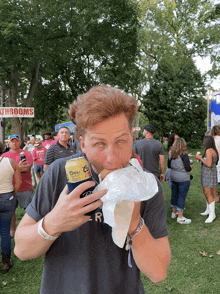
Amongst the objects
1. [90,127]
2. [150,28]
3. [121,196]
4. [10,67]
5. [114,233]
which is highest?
[150,28]

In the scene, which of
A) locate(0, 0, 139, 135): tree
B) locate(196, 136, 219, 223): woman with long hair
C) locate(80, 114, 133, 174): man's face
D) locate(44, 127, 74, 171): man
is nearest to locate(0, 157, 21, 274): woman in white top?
locate(44, 127, 74, 171): man

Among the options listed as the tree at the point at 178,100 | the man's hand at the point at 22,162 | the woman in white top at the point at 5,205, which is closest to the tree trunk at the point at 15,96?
the man's hand at the point at 22,162

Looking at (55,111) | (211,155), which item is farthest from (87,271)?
(55,111)

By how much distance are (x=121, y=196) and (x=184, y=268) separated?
3616 millimetres

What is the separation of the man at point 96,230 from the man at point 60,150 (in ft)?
14.4

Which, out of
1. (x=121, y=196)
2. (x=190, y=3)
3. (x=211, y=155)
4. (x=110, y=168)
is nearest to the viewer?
(x=121, y=196)

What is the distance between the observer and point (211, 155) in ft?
18.7

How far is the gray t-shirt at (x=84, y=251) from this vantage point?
1.27 metres

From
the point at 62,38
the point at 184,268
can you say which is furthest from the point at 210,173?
the point at 62,38

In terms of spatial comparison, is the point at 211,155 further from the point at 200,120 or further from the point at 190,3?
the point at 190,3

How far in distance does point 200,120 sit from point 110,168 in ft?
89.2

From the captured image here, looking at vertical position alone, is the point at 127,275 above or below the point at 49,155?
above

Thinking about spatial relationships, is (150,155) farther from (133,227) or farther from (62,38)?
(62,38)

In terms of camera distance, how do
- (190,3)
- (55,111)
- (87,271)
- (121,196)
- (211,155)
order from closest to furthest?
(121,196) → (87,271) → (211,155) → (55,111) → (190,3)
